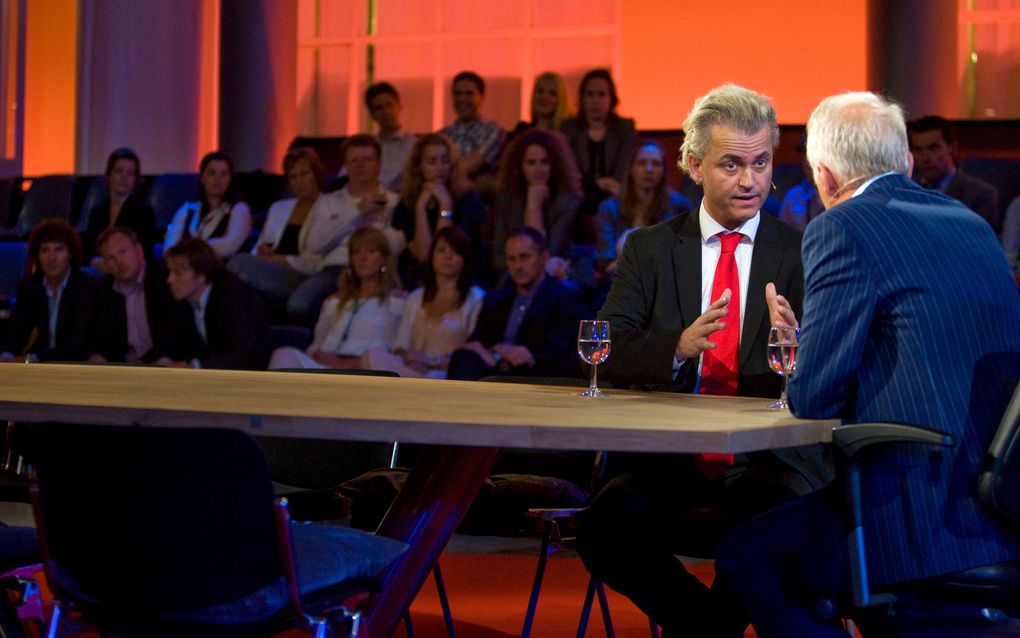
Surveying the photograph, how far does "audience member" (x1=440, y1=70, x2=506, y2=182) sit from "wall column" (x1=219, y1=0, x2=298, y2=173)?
2605mm

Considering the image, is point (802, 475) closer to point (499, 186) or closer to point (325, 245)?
point (499, 186)

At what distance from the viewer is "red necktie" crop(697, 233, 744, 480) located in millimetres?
2787

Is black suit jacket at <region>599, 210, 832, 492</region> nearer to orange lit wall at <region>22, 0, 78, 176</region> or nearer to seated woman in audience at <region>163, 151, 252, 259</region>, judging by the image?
seated woman in audience at <region>163, 151, 252, 259</region>

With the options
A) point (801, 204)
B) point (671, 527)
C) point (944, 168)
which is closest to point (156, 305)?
point (801, 204)

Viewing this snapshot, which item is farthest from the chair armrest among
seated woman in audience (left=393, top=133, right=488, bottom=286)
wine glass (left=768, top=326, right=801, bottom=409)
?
seated woman in audience (left=393, top=133, right=488, bottom=286)

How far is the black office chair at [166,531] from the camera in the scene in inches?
71.7

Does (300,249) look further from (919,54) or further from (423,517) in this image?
(423,517)

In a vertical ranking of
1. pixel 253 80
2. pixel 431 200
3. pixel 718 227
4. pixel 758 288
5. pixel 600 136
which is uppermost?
pixel 253 80

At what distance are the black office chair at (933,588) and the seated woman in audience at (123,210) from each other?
5.80m

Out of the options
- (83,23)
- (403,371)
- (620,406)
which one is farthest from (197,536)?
(83,23)

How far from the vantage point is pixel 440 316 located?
18.4 ft

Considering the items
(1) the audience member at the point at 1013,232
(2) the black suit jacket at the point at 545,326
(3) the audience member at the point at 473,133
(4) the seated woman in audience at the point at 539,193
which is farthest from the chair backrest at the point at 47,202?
(1) the audience member at the point at 1013,232

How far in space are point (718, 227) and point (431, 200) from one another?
343 cm

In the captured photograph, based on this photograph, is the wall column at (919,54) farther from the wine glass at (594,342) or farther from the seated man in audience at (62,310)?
the wine glass at (594,342)
